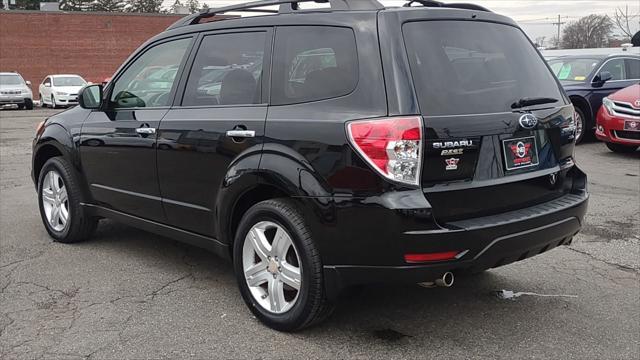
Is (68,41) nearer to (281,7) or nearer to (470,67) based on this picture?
(281,7)

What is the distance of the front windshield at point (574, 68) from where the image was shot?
12518mm

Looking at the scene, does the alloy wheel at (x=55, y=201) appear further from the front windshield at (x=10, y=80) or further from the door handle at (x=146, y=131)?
the front windshield at (x=10, y=80)

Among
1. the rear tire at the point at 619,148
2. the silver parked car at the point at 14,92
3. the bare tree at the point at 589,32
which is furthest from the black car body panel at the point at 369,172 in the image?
the bare tree at the point at 589,32

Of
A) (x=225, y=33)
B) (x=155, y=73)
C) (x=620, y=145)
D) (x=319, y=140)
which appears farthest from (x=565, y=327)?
(x=620, y=145)

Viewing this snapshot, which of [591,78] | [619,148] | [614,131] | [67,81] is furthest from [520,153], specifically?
[67,81]

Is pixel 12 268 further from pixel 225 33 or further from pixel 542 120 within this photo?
pixel 542 120

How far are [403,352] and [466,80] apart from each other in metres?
1.52

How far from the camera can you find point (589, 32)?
66188 mm

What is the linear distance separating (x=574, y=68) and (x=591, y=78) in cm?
59

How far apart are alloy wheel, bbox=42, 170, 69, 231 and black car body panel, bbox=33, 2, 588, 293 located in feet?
5.44

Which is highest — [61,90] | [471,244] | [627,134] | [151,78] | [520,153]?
[151,78]

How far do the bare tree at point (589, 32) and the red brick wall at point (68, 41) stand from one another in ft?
145

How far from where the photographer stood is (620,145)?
433 inches

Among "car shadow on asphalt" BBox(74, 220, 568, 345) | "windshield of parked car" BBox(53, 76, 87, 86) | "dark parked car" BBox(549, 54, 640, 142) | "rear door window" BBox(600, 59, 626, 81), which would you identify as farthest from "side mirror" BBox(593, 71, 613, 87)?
"windshield of parked car" BBox(53, 76, 87, 86)
